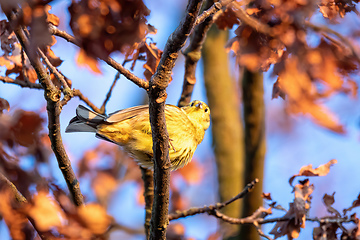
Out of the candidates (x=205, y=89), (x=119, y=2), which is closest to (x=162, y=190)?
(x=119, y=2)

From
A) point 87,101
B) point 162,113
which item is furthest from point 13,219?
point 87,101

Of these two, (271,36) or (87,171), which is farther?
(87,171)

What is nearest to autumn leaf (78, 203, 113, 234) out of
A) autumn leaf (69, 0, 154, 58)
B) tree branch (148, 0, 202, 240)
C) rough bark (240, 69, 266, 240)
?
tree branch (148, 0, 202, 240)

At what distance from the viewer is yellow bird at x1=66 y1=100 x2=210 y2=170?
3244mm

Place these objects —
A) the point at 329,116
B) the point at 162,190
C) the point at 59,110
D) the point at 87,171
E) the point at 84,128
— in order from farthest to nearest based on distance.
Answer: the point at 87,171
the point at 84,128
the point at 162,190
the point at 59,110
the point at 329,116

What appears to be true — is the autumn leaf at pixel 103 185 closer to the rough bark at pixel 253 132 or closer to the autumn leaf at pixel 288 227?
the rough bark at pixel 253 132

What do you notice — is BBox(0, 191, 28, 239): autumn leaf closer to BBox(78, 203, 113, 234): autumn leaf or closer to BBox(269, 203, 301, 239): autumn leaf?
BBox(78, 203, 113, 234): autumn leaf

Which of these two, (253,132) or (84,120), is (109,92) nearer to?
(84,120)

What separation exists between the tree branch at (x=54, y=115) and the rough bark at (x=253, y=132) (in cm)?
176

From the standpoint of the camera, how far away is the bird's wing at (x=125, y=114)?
318 cm

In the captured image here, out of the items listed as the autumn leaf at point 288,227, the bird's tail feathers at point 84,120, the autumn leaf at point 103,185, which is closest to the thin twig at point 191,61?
the bird's tail feathers at point 84,120

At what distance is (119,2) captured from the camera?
1.86 m

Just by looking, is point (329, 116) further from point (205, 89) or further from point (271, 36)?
point (205, 89)

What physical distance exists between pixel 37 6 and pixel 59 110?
751 mm
